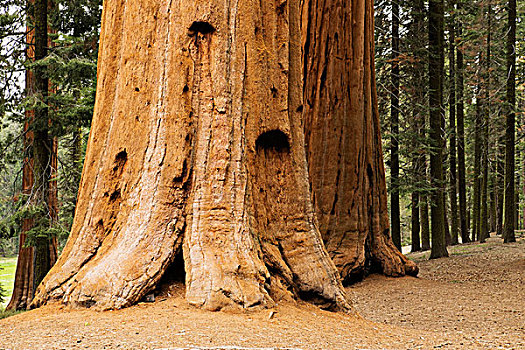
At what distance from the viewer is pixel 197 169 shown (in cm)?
425

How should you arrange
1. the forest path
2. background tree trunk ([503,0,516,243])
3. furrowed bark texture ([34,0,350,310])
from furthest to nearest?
1. background tree trunk ([503,0,516,243])
2. the forest path
3. furrowed bark texture ([34,0,350,310])

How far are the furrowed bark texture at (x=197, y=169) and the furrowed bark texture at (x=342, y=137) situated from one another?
4.44 m

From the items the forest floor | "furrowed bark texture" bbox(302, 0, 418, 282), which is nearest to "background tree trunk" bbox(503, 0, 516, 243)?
"furrowed bark texture" bbox(302, 0, 418, 282)

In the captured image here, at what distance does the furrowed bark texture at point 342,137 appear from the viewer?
9461 mm

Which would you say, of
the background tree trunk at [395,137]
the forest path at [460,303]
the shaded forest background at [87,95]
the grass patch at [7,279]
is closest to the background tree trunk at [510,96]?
the shaded forest background at [87,95]

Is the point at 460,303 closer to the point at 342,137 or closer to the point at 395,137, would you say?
the point at 342,137

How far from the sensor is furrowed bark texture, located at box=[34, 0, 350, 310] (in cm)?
389

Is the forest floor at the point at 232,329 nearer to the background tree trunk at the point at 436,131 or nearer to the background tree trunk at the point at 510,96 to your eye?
the background tree trunk at the point at 436,131

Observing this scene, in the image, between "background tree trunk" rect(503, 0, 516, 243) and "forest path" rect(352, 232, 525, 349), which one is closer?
"forest path" rect(352, 232, 525, 349)

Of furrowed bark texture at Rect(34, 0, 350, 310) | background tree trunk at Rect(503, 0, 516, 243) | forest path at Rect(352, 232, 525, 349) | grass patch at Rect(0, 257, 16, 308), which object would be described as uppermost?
background tree trunk at Rect(503, 0, 516, 243)

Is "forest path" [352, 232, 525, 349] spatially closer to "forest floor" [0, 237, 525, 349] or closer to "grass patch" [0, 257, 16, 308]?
"forest floor" [0, 237, 525, 349]

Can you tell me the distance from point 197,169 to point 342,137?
5817 millimetres

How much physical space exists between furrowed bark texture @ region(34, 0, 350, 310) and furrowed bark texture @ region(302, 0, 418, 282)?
4444 millimetres

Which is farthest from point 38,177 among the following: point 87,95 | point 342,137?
point 342,137
